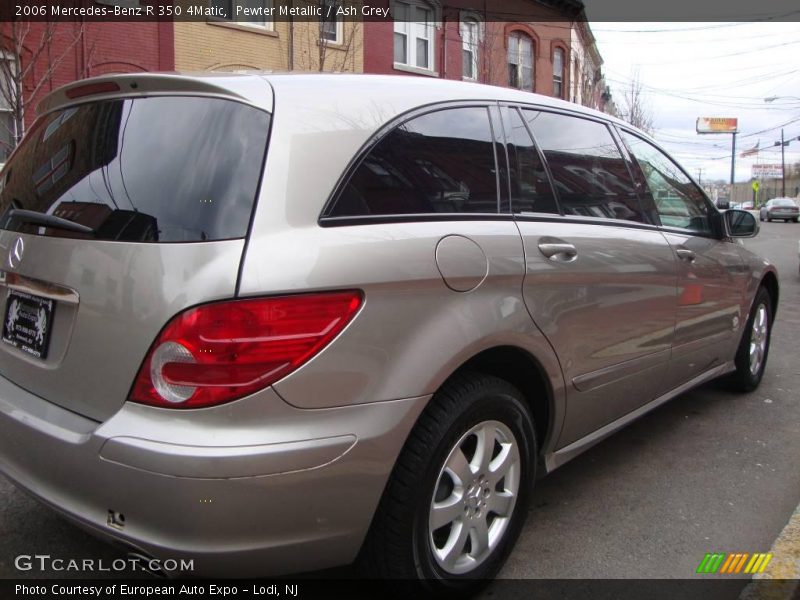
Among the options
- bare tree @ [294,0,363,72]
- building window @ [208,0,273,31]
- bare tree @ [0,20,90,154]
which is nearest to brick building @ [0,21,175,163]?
bare tree @ [0,20,90,154]

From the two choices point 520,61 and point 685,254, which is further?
point 520,61

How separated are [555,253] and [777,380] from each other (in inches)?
146

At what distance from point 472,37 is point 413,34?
2483mm

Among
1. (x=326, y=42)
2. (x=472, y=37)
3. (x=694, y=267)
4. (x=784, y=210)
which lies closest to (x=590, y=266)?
(x=694, y=267)

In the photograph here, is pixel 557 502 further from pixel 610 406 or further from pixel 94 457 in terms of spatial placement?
pixel 94 457

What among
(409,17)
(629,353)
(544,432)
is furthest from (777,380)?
(409,17)

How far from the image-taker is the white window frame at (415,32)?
1642cm

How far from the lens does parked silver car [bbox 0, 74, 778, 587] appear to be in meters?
1.81

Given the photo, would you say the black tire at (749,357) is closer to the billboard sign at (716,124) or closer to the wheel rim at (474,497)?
the wheel rim at (474,497)

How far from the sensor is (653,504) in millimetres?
3234

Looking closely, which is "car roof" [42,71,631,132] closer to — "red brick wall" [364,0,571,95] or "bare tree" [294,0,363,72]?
"bare tree" [294,0,363,72]

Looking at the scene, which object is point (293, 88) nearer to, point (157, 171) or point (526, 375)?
point (157, 171)

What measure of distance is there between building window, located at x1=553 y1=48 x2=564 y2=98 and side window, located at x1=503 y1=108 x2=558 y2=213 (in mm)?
22359

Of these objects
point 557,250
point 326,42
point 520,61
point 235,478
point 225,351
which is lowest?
point 235,478
